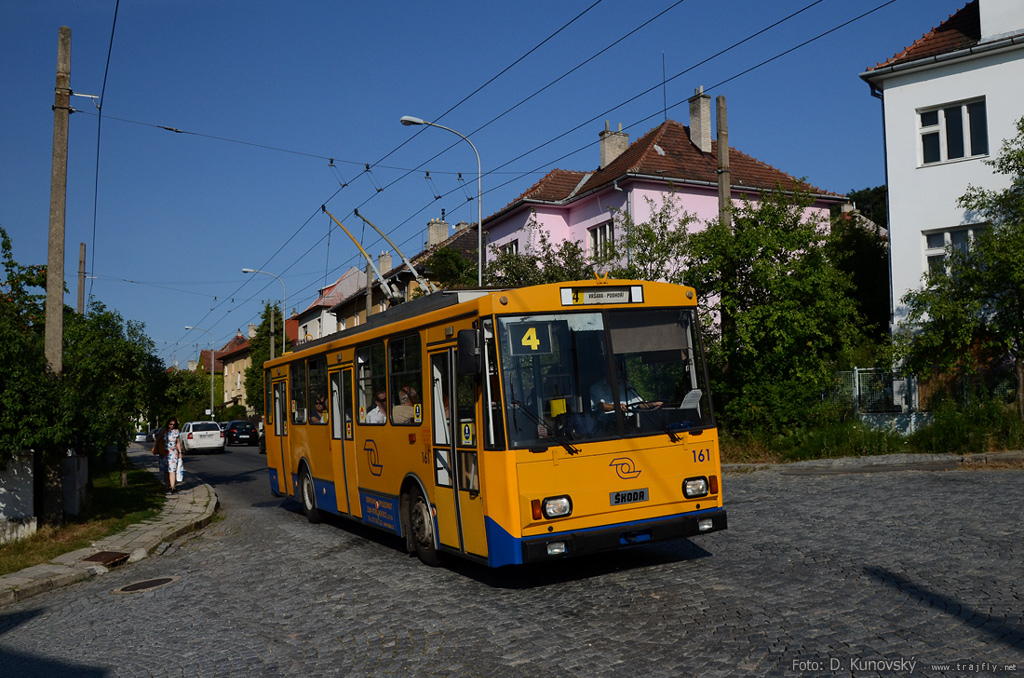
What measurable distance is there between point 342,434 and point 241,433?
43707 millimetres

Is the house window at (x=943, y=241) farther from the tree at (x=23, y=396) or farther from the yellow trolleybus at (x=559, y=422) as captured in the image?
the tree at (x=23, y=396)

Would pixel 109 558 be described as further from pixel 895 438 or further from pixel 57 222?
pixel 895 438

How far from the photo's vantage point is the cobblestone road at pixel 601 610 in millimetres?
5758

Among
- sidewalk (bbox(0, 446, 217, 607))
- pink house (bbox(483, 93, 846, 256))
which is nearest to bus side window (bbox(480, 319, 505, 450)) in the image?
sidewalk (bbox(0, 446, 217, 607))

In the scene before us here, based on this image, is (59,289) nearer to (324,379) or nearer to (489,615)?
(324,379)

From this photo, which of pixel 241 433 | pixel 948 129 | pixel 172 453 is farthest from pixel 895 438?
pixel 241 433

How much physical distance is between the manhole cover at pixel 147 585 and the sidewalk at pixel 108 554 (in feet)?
3.30

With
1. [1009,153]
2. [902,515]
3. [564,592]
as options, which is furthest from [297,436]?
[1009,153]

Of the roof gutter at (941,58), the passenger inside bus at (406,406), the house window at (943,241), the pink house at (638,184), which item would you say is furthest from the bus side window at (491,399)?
the pink house at (638,184)

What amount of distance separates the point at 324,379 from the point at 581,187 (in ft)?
82.6

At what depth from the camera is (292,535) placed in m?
12.9

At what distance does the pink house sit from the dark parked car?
2218 centimetres

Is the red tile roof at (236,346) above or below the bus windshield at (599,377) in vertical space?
above

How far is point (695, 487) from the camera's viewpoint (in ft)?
27.6
